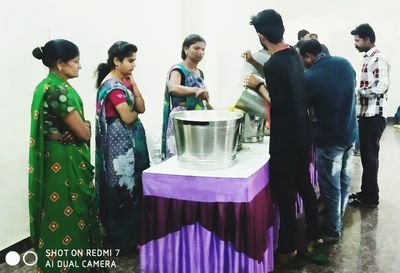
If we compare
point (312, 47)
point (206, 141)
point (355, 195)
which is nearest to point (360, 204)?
point (355, 195)

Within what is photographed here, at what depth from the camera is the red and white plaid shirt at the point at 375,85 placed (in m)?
2.96

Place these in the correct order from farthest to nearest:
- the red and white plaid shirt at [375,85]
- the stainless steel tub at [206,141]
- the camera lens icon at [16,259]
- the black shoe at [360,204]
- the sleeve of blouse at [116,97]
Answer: the black shoe at [360,204]
the red and white plaid shirt at [375,85]
the camera lens icon at [16,259]
the sleeve of blouse at [116,97]
the stainless steel tub at [206,141]

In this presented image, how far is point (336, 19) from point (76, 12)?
5.38 metres

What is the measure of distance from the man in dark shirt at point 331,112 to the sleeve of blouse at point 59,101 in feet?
4.37

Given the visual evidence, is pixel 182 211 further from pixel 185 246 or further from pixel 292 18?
pixel 292 18

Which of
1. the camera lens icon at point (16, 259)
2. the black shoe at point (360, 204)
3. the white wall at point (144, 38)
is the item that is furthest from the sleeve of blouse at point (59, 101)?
the black shoe at point (360, 204)

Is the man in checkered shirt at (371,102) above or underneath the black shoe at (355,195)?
above

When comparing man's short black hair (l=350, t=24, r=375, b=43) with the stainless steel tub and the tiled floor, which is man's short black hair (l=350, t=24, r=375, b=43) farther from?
the stainless steel tub

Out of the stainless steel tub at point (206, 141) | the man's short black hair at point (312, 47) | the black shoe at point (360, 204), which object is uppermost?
the man's short black hair at point (312, 47)

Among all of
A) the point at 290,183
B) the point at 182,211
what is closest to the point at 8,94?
the point at 182,211

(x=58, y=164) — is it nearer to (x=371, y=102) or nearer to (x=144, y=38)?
(x=144, y=38)

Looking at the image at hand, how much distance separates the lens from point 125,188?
2.30 meters

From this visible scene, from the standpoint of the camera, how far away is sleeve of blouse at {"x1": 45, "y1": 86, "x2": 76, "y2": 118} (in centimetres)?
171

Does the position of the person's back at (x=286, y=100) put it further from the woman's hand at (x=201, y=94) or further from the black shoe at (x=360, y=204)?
the black shoe at (x=360, y=204)
